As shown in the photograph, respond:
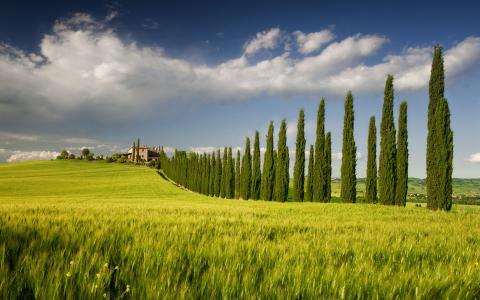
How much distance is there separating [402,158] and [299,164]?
1193cm

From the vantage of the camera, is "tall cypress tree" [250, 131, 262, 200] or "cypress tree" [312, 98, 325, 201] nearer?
"cypress tree" [312, 98, 325, 201]

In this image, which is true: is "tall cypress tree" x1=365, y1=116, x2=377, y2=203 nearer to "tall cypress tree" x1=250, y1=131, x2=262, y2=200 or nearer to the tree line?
the tree line

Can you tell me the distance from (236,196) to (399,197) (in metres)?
26.4

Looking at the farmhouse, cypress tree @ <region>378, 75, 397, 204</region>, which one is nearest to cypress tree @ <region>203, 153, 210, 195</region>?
cypress tree @ <region>378, 75, 397, 204</region>

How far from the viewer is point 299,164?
38.2 meters

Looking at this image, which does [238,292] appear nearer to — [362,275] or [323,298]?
[323,298]

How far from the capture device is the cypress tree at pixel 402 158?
94.0 feet

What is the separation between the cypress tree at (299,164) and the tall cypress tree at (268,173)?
4.75m

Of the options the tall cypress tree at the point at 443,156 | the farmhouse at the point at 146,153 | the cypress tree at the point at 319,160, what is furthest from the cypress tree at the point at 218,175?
the farmhouse at the point at 146,153

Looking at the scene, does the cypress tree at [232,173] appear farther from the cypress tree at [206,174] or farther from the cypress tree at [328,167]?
the cypress tree at [328,167]

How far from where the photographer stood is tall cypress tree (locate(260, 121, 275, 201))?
42.0 metres

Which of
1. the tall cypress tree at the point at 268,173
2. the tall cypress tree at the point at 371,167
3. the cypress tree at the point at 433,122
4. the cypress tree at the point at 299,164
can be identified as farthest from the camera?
the tall cypress tree at the point at 268,173

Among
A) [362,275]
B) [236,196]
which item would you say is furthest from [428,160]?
[236,196]

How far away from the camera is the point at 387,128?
30.1m
